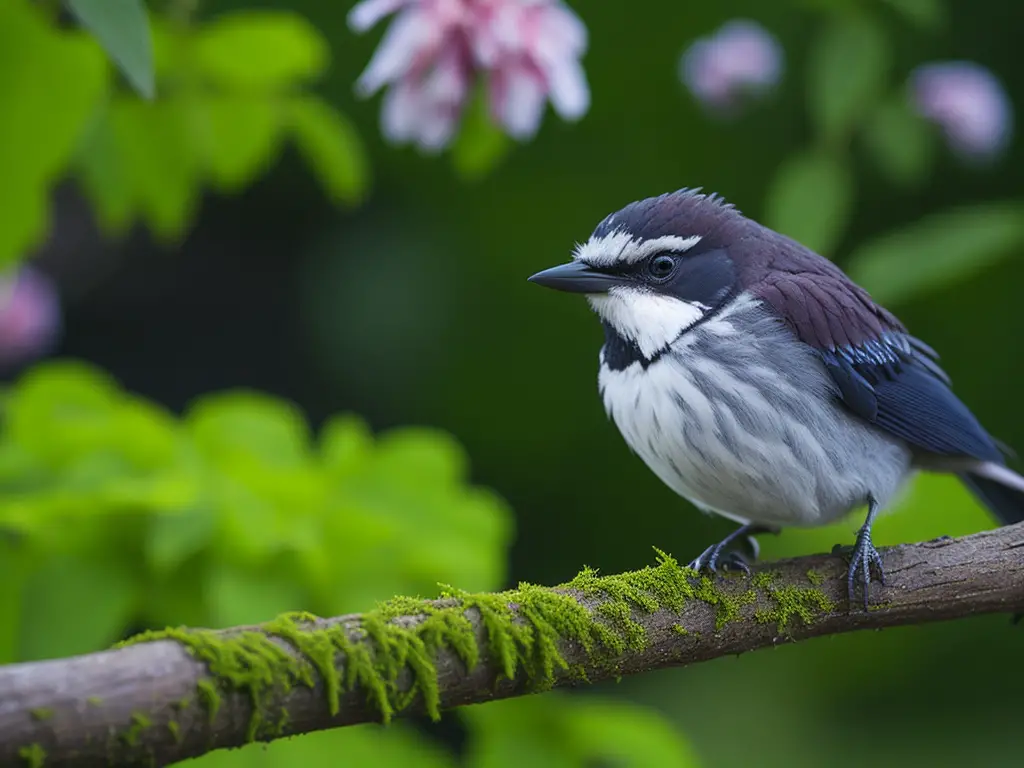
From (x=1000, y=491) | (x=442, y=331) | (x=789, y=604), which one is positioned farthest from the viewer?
(x=442, y=331)

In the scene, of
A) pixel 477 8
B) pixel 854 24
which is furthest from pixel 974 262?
pixel 477 8

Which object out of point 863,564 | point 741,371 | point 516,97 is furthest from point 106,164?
point 863,564

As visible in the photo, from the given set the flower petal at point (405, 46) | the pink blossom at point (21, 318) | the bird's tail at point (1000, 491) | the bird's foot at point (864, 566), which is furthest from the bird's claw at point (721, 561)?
the pink blossom at point (21, 318)

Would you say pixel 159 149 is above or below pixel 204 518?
above

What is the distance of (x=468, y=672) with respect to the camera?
67.6 inches

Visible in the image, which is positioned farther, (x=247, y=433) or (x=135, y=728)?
(x=247, y=433)

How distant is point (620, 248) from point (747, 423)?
40 cm

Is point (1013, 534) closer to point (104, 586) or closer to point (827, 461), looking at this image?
point (827, 461)

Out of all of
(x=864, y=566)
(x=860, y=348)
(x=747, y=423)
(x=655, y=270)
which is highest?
(x=655, y=270)

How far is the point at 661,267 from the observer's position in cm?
247

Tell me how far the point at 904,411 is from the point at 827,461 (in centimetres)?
30

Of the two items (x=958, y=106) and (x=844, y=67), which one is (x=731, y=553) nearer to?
(x=844, y=67)

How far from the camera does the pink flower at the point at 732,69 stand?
11.5 ft

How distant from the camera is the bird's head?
2404 mm
